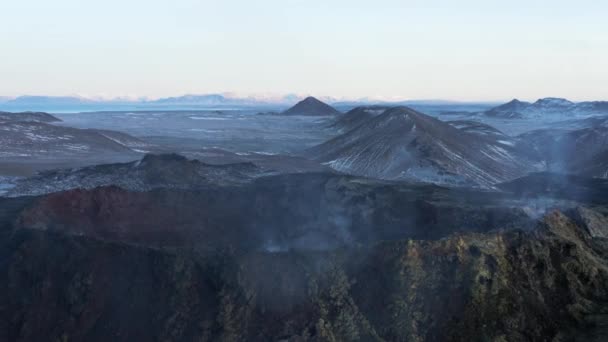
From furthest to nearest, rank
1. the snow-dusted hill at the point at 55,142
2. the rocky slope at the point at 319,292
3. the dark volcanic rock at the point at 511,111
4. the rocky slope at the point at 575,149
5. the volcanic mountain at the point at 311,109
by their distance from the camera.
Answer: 1. the volcanic mountain at the point at 311,109
2. the dark volcanic rock at the point at 511,111
3. the snow-dusted hill at the point at 55,142
4. the rocky slope at the point at 575,149
5. the rocky slope at the point at 319,292

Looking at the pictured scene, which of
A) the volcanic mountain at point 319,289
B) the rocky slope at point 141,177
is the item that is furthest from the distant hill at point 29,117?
the volcanic mountain at point 319,289

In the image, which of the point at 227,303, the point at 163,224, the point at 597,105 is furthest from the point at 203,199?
the point at 597,105

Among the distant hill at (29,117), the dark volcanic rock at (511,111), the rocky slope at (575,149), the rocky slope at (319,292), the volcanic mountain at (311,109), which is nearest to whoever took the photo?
the rocky slope at (319,292)

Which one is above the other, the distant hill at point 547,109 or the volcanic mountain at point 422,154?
the distant hill at point 547,109

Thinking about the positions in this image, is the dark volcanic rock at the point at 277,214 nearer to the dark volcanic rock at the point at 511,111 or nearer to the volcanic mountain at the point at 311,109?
the volcanic mountain at the point at 311,109

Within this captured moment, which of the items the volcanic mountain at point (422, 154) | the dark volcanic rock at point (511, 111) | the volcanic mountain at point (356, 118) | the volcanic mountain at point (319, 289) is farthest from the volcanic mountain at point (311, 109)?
the volcanic mountain at point (319, 289)

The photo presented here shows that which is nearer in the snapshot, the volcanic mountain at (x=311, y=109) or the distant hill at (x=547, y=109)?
the distant hill at (x=547, y=109)

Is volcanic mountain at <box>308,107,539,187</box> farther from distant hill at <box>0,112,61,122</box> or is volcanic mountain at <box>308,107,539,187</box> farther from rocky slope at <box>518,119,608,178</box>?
distant hill at <box>0,112,61,122</box>

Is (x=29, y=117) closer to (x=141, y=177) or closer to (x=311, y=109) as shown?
(x=141, y=177)

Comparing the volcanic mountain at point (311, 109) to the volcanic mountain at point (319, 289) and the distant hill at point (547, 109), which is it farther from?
the volcanic mountain at point (319, 289)

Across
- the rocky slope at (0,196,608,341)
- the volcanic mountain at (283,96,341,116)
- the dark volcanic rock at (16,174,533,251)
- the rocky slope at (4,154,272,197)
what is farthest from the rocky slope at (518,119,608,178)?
the volcanic mountain at (283,96,341,116)
